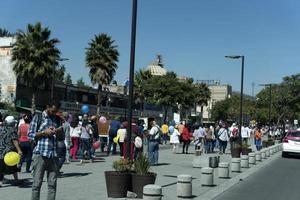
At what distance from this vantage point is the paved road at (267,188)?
12.9 m

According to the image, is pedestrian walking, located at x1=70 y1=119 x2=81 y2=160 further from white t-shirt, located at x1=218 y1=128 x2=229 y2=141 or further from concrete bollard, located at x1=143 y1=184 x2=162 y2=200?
white t-shirt, located at x1=218 y1=128 x2=229 y2=141

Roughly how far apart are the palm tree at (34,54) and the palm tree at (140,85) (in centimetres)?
2956

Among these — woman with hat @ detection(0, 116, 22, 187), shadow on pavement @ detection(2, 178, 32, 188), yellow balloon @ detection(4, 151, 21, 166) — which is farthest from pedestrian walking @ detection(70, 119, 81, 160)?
yellow balloon @ detection(4, 151, 21, 166)

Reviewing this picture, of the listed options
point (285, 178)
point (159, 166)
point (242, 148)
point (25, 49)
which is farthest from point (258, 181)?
point (25, 49)

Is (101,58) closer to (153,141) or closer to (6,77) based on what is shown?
(6,77)

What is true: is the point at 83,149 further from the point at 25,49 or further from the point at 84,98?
the point at 84,98

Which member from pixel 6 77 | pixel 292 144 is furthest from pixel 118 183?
pixel 6 77

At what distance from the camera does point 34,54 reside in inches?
1756

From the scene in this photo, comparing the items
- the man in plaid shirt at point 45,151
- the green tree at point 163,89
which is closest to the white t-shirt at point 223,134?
the man in plaid shirt at point 45,151

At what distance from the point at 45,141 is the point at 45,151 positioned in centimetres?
17

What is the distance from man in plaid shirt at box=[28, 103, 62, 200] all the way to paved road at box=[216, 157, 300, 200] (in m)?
4.94

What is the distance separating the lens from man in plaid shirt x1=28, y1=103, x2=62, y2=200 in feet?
27.8

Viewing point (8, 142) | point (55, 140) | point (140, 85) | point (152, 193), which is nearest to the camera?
point (55, 140)

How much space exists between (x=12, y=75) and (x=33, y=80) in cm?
577
